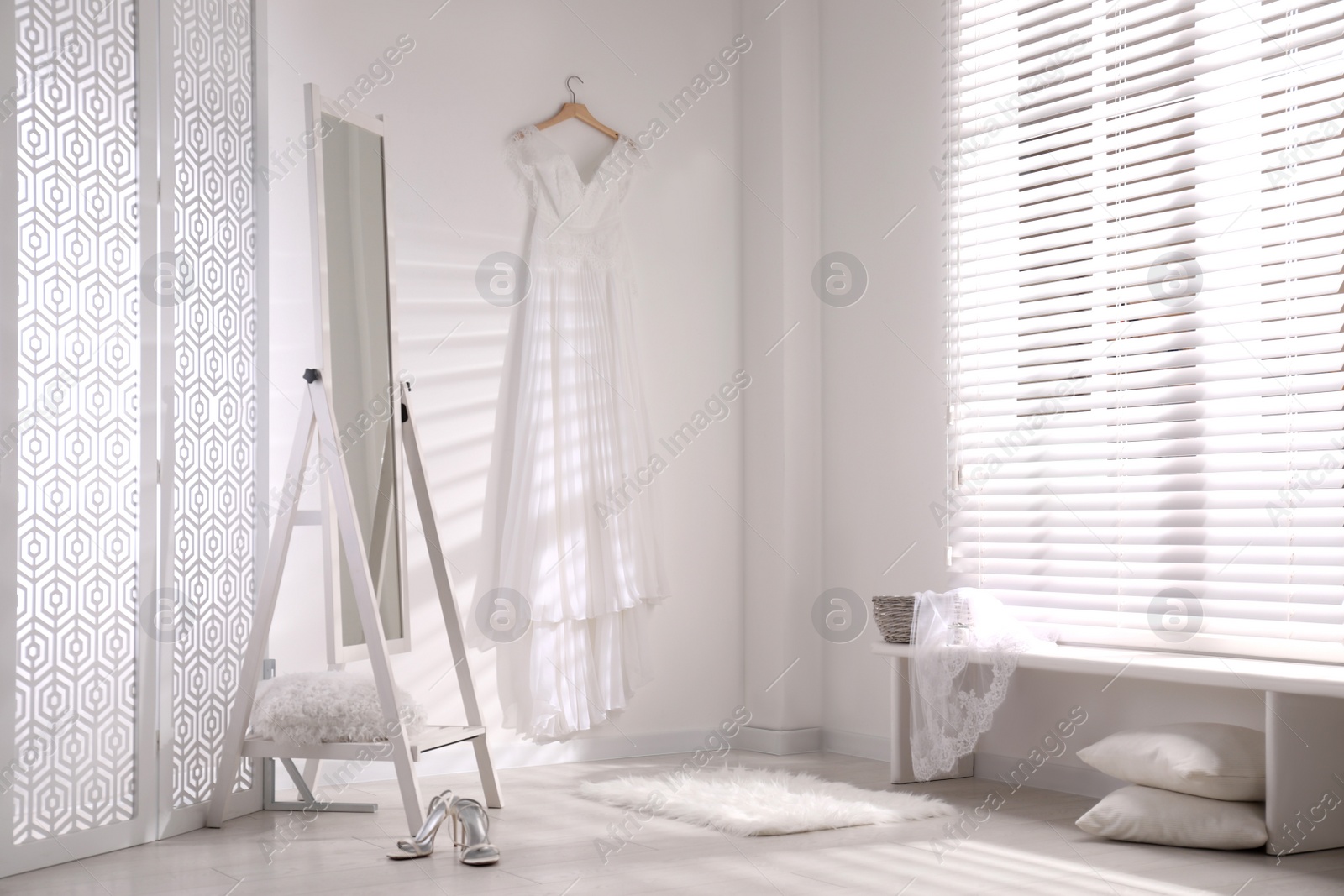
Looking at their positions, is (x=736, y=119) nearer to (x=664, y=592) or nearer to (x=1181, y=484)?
(x=664, y=592)

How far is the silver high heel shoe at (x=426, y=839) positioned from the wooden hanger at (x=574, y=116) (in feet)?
7.92

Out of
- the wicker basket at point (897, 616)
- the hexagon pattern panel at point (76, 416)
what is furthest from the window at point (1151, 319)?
the hexagon pattern panel at point (76, 416)

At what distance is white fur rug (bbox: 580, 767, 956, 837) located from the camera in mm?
3010

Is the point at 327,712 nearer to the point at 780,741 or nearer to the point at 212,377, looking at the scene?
the point at 212,377

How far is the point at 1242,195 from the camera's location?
3.18 metres

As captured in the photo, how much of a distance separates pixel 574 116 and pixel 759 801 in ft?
8.02

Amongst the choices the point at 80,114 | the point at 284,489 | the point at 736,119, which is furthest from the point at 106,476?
the point at 736,119

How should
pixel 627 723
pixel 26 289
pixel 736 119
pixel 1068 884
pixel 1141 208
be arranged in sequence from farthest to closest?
pixel 736 119, pixel 627 723, pixel 1141 208, pixel 26 289, pixel 1068 884

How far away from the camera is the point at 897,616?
363 centimetres

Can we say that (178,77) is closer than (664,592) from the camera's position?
Yes

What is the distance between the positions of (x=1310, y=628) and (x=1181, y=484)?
0.50 m

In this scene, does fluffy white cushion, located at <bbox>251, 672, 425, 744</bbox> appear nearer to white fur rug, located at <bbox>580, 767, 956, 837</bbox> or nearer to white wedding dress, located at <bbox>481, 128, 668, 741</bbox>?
white fur rug, located at <bbox>580, 767, 956, 837</bbox>

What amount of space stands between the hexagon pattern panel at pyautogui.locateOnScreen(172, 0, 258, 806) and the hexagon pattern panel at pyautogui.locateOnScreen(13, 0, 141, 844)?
0.52 feet

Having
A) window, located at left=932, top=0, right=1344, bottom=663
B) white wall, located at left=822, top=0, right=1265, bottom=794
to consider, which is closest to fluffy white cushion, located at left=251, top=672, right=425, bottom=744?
white wall, located at left=822, top=0, right=1265, bottom=794
